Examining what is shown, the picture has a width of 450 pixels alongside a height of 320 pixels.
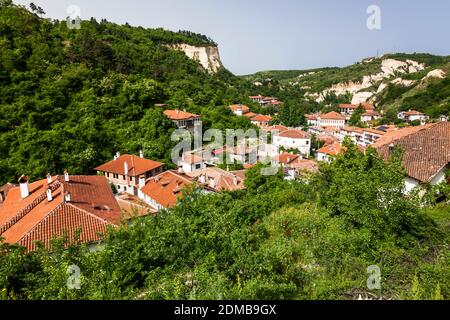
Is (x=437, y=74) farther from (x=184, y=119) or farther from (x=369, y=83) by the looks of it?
(x=184, y=119)

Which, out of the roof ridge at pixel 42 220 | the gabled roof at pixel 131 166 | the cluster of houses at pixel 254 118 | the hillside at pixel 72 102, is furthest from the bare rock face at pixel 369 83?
the roof ridge at pixel 42 220

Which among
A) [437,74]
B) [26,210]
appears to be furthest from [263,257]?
[437,74]

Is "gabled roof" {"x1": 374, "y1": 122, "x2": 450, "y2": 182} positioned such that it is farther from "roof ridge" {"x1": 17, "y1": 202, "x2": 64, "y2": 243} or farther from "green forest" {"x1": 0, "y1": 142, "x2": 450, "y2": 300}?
"roof ridge" {"x1": 17, "y1": 202, "x2": 64, "y2": 243}

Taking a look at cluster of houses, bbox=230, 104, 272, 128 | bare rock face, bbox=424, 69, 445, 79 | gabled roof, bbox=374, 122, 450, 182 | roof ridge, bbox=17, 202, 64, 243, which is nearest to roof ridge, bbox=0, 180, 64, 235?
roof ridge, bbox=17, 202, 64, 243

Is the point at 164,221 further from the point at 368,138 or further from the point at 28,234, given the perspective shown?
the point at 368,138

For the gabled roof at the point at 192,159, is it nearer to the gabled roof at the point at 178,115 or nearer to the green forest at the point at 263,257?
the gabled roof at the point at 178,115

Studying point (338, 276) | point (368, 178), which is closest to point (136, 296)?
point (338, 276)
